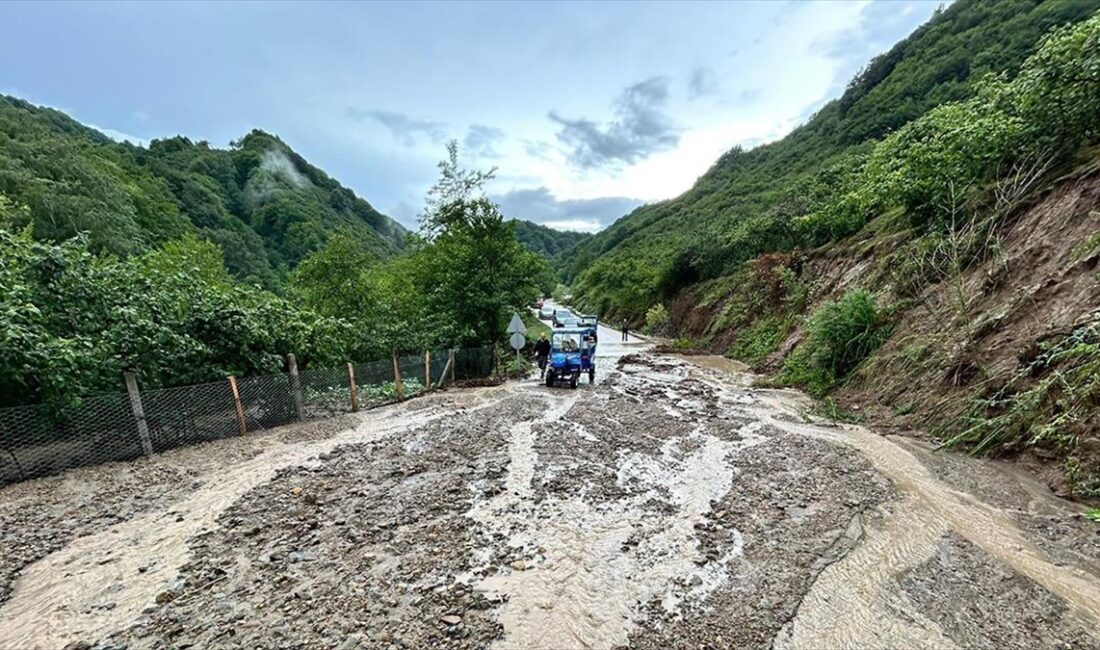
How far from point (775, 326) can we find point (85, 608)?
2306 cm

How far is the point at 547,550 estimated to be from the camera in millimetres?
5344

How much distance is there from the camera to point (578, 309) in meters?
68.8

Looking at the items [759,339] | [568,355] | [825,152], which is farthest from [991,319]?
[825,152]

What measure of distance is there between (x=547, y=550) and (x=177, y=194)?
67753mm

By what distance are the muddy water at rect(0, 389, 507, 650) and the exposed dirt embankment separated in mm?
11308

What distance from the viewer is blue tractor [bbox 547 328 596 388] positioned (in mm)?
15594

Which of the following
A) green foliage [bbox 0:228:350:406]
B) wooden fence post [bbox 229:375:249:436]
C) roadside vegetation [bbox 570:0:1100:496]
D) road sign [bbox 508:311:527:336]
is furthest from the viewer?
road sign [bbox 508:311:527:336]

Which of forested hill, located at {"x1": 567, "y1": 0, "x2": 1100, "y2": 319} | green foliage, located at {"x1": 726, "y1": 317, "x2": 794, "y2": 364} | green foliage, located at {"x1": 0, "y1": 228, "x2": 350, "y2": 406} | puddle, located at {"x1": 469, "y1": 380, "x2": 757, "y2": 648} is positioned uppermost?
forested hill, located at {"x1": 567, "y1": 0, "x2": 1100, "y2": 319}

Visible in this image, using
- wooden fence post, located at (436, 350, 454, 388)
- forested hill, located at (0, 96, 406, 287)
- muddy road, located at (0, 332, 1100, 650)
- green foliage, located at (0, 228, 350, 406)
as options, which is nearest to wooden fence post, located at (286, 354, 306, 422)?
green foliage, located at (0, 228, 350, 406)

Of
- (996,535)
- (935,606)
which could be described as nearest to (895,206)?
(996,535)

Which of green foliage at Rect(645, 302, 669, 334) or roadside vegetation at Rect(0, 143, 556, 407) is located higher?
roadside vegetation at Rect(0, 143, 556, 407)

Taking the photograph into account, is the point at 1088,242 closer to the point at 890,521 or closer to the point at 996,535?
the point at 996,535

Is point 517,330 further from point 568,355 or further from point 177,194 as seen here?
point 177,194

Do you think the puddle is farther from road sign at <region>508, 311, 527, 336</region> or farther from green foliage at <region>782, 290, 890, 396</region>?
road sign at <region>508, 311, 527, 336</region>
